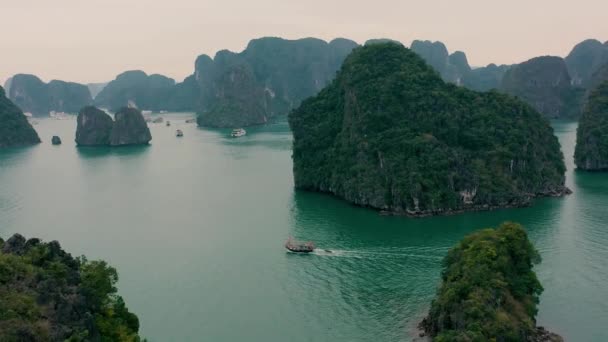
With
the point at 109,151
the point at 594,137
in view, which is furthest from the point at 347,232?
the point at 109,151

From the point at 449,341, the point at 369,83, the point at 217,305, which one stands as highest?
the point at 369,83

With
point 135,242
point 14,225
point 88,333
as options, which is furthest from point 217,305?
point 14,225

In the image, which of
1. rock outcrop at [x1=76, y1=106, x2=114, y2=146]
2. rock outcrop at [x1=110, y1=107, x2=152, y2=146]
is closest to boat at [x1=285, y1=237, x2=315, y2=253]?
rock outcrop at [x1=110, y1=107, x2=152, y2=146]

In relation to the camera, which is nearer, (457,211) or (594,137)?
(457,211)

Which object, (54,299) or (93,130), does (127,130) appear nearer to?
(93,130)

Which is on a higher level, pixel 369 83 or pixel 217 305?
pixel 369 83

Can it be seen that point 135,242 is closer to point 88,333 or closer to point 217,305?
point 217,305
